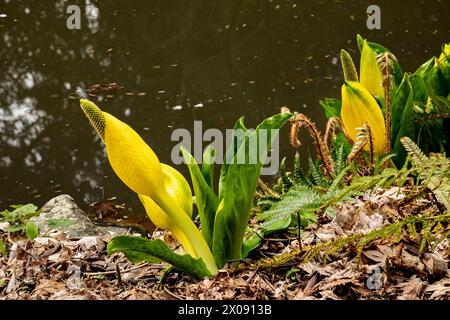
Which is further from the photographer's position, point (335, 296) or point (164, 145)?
point (164, 145)

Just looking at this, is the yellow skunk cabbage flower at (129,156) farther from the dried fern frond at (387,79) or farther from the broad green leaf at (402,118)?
the broad green leaf at (402,118)

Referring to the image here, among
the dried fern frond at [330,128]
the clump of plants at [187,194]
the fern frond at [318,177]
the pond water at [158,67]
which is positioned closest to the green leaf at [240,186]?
the clump of plants at [187,194]

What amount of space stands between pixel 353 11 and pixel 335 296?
5045 mm

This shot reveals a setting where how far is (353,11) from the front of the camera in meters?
6.88

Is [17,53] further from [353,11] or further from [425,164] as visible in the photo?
[425,164]

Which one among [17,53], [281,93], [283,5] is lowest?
[281,93]

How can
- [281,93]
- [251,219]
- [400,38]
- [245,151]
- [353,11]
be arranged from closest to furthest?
[245,151]
[251,219]
[281,93]
[400,38]
[353,11]

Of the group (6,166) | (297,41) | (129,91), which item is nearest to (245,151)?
(6,166)

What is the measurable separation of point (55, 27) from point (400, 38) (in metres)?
3.18

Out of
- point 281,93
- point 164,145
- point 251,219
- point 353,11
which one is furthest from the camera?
point 353,11

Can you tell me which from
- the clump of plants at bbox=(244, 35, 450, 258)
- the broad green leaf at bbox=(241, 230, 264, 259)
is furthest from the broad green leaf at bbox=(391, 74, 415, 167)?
the broad green leaf at bbox=(241, 230, 264, 259)

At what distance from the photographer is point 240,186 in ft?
7.89

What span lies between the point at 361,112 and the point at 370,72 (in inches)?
11.5

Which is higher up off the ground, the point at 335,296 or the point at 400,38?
the point at 400,38
